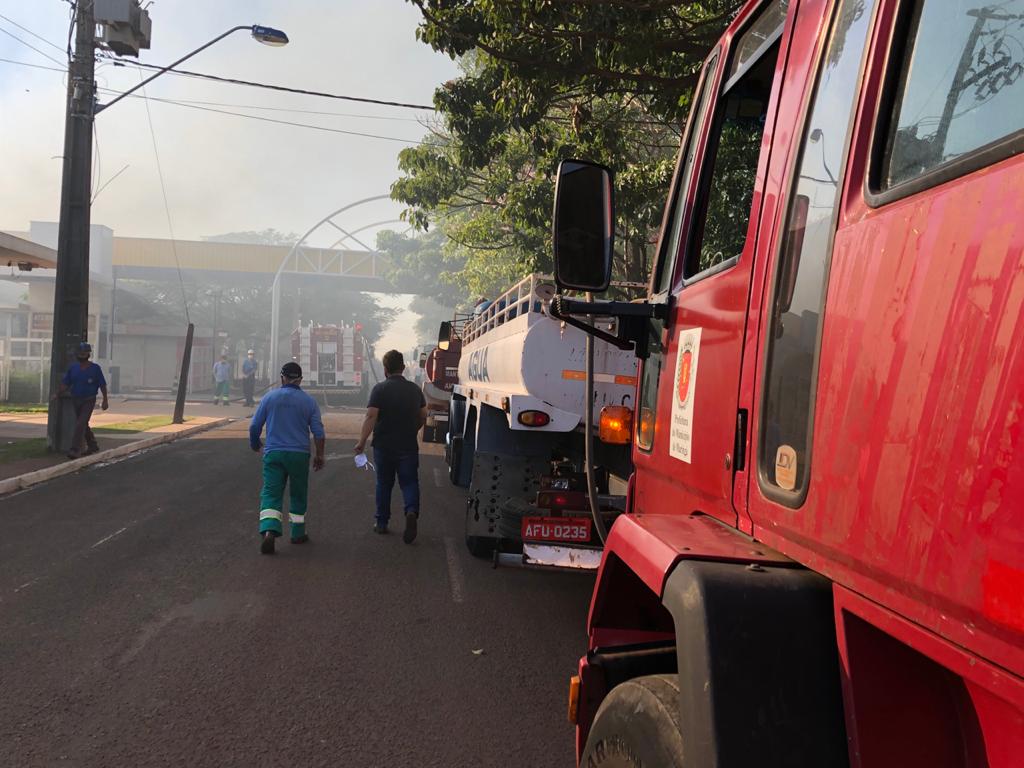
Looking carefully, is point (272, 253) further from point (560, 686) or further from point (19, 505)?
point (560, 686)

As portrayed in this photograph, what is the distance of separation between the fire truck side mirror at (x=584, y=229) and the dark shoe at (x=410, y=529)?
6.05m

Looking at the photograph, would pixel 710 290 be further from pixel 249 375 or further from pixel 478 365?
pixel 249 375

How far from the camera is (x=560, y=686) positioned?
4.83 meters

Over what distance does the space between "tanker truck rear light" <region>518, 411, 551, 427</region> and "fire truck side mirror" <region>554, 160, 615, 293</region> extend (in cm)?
Answer: 359

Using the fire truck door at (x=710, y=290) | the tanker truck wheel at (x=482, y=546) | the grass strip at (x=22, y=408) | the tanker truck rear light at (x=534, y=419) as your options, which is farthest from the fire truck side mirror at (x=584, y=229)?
the grass strip at (x=22, y=408)

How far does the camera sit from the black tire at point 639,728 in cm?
181

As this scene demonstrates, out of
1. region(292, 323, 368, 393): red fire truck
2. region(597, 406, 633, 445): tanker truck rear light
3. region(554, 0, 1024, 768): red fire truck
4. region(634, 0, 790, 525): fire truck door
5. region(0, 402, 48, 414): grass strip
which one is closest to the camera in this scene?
region(554, 0, 1024, 768): red fire truck

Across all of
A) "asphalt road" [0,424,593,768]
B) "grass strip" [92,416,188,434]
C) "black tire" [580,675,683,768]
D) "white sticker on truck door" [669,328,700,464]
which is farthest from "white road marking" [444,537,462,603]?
"grass strip" [92,416,188,434]

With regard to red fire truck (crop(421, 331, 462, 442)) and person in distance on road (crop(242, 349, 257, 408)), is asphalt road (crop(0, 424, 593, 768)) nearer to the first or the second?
red fire truck (crop(421, 331, 462, 442))

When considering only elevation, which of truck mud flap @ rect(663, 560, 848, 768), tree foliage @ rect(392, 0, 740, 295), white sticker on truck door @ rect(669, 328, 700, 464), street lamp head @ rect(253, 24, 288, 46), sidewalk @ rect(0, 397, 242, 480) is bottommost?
sidewalk @ rect(0, 397, 242, 480)

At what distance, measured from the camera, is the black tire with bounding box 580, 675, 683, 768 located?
5.94 ft

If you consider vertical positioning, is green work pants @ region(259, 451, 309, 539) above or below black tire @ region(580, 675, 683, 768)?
below

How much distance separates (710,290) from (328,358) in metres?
36.4

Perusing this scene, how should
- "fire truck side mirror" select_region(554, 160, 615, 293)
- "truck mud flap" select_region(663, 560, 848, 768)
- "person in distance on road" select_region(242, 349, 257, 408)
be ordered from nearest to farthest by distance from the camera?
"truck mud flap" select_region(663, 560, 848, 768), "fire truck side mirror" select_region(554, 160, 615, 293), "person in distance on road" select_region(242, 349, 257, 408)
